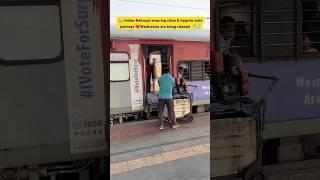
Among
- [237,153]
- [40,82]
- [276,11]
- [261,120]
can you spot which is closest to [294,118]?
[261,120]

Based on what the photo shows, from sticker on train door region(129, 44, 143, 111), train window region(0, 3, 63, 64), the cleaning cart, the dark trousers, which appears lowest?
the cleaning cart

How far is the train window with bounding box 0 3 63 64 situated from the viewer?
2.41 meters

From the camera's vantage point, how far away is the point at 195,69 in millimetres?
2250

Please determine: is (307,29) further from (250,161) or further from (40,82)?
(40,82)

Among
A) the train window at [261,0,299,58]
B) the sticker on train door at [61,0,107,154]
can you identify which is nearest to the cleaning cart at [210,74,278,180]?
the train window at [261,0,299,58]

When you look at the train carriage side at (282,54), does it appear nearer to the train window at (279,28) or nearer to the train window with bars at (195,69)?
the train window at (279,28)

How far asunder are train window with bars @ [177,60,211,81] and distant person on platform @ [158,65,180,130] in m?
0.08

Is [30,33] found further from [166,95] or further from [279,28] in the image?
[279,28]

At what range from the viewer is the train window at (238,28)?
8.74 feet

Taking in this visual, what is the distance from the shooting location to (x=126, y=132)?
2.23 metres

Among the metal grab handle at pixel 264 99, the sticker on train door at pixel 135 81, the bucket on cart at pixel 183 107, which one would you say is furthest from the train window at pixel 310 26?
the sticker on train door at pixel 135 81

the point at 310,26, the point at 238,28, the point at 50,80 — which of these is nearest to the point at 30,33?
the point at 50,80
